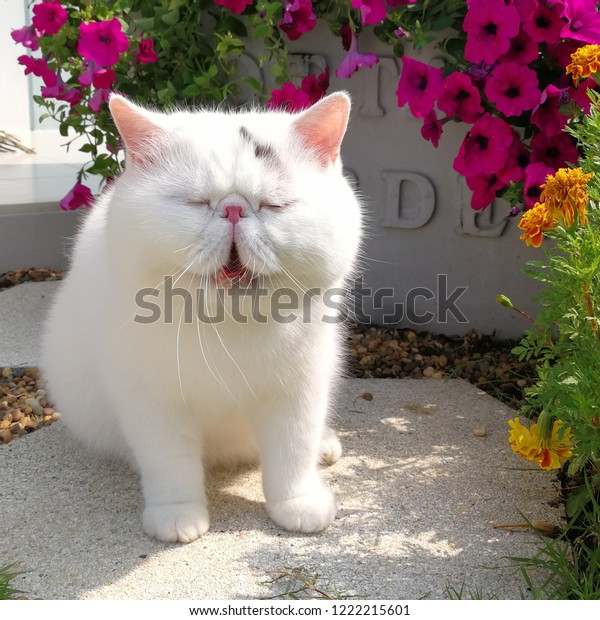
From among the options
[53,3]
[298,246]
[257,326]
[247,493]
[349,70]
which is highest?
[53,3]

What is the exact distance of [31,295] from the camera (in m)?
3.62

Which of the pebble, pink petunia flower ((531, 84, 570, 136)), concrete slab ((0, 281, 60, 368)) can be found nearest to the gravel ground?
the pebble

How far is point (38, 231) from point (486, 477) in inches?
108

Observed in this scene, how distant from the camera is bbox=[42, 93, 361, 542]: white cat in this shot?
159 cm

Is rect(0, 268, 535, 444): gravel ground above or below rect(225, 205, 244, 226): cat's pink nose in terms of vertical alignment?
below

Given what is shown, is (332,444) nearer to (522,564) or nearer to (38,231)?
(522,564)

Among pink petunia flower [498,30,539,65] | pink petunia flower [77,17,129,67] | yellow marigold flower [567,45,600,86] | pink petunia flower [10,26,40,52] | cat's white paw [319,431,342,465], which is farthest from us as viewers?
pink petunia flower [10,26,40,52]

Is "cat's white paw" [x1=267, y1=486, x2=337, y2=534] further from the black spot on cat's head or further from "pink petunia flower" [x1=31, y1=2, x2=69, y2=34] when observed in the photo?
"pink petunia flower" [x1=31, y1=2, x2=69, y2=34]

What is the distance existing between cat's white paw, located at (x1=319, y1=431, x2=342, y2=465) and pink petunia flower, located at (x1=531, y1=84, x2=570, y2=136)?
113cm

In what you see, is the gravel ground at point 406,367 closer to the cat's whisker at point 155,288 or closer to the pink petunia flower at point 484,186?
the pink petunia flower at point 484,186

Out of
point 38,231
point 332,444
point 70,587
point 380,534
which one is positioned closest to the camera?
point 70,587

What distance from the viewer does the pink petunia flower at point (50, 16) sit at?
2.95 m

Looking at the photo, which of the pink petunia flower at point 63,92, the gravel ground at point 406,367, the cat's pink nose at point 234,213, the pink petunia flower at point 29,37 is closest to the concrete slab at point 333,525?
the gravel ground at point 406,367

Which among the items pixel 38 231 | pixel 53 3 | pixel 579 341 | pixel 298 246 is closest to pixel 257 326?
pixel 298 246
